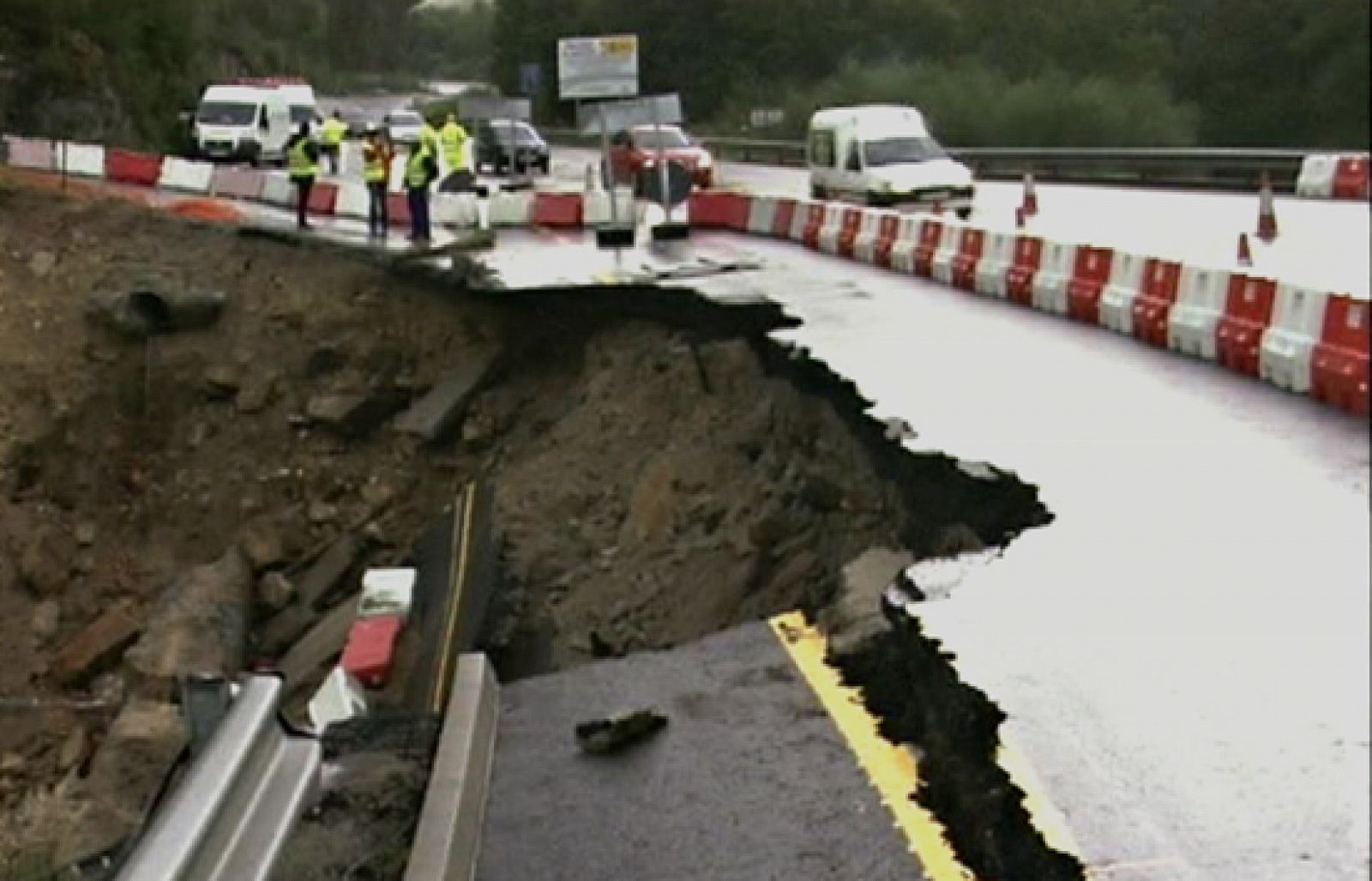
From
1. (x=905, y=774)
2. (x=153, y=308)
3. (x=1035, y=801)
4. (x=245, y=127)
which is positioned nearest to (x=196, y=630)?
(x=153, y=308)

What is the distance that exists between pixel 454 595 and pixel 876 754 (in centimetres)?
695

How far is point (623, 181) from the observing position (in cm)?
3428

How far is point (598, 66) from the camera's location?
48.0 ft

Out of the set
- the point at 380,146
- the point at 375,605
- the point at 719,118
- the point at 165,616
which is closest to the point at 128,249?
the point at 380,146

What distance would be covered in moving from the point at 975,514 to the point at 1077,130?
351cm

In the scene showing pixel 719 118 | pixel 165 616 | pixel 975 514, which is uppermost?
pixel 719 118

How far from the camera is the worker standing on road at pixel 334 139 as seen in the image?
32.6m

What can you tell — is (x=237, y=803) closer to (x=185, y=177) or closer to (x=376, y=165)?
(x=376, y=165)

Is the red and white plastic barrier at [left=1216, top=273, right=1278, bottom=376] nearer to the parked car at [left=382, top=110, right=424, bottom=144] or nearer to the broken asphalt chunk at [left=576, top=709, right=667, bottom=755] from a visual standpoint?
the broken asphalt chunk at [left=576, top=709, right=667, bottom=755]

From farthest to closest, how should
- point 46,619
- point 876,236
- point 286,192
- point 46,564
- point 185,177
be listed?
point 185,177 < point 286,192 < point 876,236 < point 46,564 < point 46,619

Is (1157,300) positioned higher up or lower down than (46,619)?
higher up

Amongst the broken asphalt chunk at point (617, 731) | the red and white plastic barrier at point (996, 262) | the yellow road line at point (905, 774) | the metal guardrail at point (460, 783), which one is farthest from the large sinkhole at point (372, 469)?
the red and white plastic barrier at point (996, 262)

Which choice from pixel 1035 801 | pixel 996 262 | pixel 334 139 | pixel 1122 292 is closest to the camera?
pixel 1035 801

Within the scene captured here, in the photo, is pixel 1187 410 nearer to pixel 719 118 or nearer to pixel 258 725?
pixel 719 118
